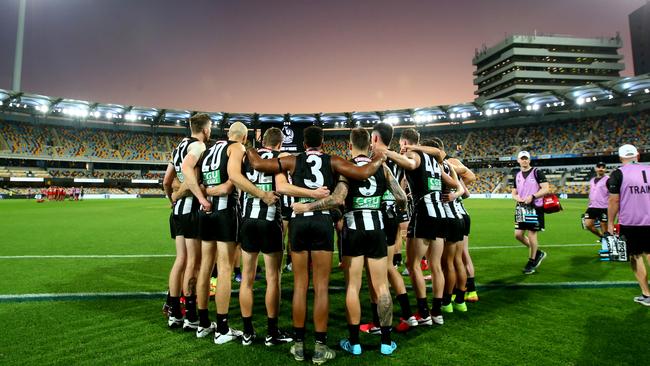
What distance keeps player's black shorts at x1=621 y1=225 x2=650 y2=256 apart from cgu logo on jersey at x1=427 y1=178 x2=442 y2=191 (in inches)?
123

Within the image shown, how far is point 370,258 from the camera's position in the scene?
150 inches

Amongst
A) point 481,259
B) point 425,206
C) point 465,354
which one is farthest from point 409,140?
point 481,259

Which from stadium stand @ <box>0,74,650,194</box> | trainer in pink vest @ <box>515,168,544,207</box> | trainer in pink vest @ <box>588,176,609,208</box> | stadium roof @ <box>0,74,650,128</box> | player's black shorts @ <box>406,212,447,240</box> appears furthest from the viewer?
stadium stand @ <box>0,74,650,194</box>

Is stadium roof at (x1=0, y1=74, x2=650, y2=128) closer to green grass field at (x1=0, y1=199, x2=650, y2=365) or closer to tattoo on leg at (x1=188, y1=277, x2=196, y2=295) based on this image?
green grass field at (x1=0, y1=199, x2=650, y2=365)

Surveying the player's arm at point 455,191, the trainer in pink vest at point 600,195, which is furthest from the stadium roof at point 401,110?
the player's arm at point 455,191

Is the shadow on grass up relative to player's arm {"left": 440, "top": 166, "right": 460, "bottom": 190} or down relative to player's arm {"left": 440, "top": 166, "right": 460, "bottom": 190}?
down

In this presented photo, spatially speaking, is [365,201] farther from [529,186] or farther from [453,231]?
[529,186]

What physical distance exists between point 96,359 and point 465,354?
383 cm

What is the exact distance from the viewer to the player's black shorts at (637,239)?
5.09 metres

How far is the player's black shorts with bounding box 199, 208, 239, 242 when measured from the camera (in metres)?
4.18

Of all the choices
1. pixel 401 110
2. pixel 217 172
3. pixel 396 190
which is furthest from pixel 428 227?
pixel 401 110

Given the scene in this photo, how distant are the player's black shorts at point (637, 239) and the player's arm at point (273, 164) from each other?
5339mm

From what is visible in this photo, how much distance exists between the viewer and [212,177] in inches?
173

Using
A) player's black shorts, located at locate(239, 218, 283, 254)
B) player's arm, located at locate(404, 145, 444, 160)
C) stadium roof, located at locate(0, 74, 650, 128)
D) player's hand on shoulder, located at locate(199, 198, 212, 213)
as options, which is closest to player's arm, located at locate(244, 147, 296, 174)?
player's black shorts, located at locate(239, 218, 283, 254)
